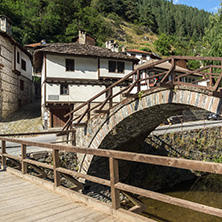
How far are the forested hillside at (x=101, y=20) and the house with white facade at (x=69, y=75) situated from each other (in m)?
22.9

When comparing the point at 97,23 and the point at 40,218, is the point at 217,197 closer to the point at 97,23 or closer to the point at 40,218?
the point at 40,218

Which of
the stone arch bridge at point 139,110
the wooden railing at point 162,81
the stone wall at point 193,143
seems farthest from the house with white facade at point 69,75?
the stone arch bridge at point 139,110

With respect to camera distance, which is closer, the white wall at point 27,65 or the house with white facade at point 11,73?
the house with white facade at point 11,73

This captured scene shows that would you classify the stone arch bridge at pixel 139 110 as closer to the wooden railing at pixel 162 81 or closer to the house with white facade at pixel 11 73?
the wooden railing at pixel 162 81

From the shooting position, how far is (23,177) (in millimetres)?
5488

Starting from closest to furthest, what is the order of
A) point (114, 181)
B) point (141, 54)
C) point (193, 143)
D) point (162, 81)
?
Result: point (114, 181), point (162, 81), point (193, 143), point (141, 54)

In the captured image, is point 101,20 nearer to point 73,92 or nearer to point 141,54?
point 141,54

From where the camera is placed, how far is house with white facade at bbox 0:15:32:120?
19.7 meters

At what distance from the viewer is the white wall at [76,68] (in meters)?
18.5

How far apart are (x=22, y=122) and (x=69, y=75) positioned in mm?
6619

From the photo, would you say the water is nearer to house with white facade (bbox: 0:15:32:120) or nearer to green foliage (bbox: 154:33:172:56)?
house with white facade (bbox: 0:15:32:120)

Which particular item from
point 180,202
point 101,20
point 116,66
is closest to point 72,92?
point 116,66

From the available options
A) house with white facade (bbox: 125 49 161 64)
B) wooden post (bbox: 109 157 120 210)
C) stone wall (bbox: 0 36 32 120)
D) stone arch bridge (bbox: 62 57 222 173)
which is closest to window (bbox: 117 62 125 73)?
stone wall (bbox: 0 36 32 120)

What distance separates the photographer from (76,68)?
19375 millimetres
